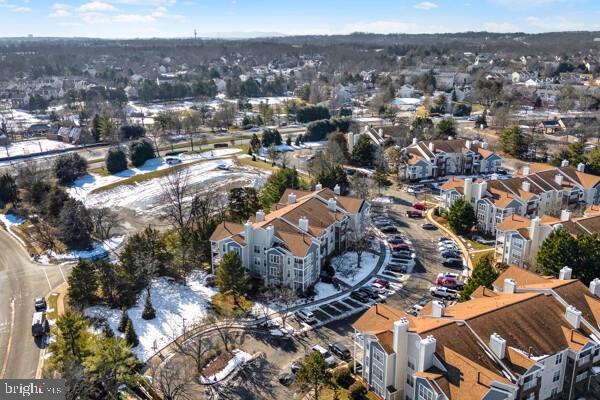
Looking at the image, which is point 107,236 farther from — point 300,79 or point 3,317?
point 300,79

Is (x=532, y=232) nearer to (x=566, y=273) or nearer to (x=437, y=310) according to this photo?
(x=566, y=273)

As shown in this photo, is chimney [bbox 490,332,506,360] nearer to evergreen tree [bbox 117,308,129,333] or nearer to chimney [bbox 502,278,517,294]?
chimney [bbox 502,278,517,294]

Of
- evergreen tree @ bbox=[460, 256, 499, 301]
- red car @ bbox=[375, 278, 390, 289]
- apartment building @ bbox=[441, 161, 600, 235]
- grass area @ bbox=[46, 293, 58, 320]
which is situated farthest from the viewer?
apartment building @ bbox=[441, 161, 600, 235]

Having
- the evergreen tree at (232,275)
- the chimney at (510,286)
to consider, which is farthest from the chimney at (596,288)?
the evergreen tree at (232,275)

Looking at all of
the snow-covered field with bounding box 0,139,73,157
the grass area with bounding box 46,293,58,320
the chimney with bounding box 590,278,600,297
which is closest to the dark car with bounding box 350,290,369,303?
the chimney with bounding box 590,278,600,297

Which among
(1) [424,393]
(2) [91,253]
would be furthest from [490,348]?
(2) [91,253]

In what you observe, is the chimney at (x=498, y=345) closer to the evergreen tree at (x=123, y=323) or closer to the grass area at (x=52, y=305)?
the evergreen tree at (x=123, y=323)
